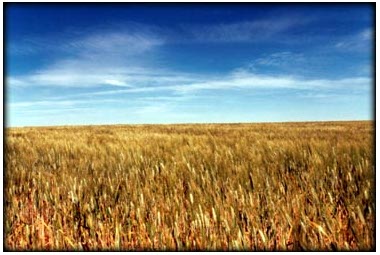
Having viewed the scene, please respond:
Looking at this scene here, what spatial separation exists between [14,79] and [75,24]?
0.50 metres

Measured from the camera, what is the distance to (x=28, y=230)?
1.93 meters

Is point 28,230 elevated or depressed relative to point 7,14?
depressed

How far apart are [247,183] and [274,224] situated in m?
0.79

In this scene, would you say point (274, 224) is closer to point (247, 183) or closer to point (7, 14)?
point (247, 183)

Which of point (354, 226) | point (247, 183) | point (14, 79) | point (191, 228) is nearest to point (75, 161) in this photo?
point (14, 79)

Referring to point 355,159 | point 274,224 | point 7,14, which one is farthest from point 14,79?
point 355,159

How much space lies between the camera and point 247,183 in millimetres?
2723

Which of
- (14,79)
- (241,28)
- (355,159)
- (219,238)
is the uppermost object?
(241,28)

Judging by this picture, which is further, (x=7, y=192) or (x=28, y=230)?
(x=7, y=192)

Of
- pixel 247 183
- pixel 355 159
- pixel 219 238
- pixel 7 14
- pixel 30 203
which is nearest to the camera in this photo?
pixel 219 238

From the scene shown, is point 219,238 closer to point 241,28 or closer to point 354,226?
point 354,226

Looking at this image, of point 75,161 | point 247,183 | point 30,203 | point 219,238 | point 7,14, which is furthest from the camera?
point 75,161

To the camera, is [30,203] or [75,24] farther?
[30,203]

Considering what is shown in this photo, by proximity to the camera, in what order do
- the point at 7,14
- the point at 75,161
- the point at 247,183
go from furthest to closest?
the point at 75,161
the point at 247,183
the point at 7,14
